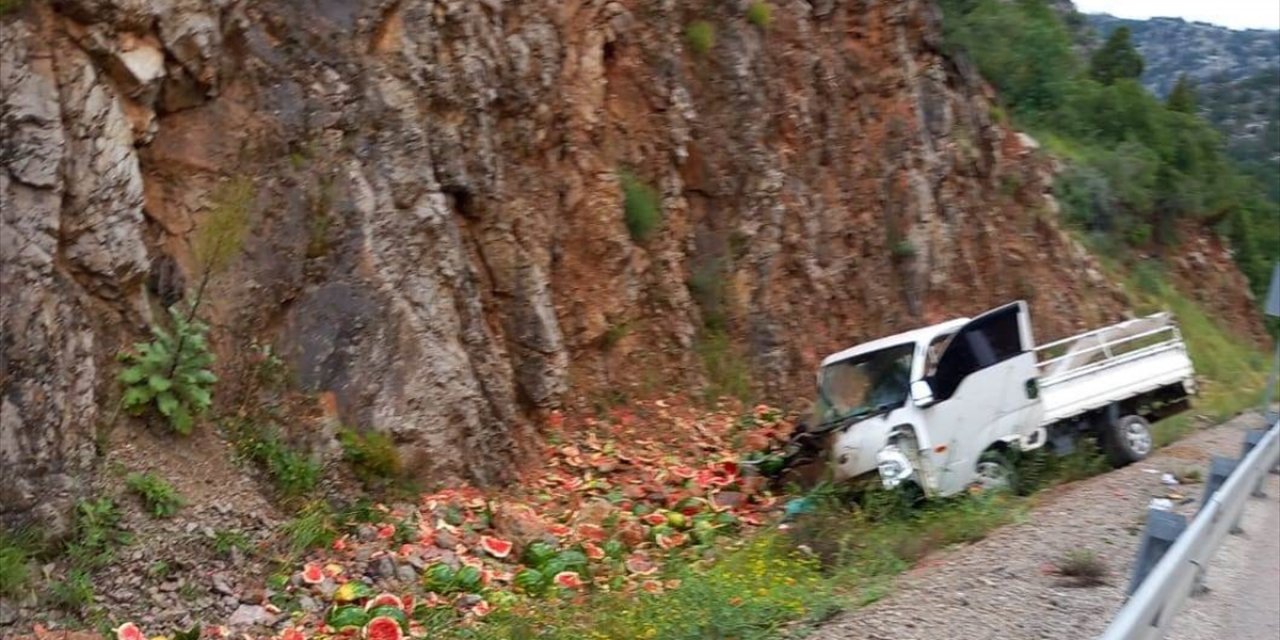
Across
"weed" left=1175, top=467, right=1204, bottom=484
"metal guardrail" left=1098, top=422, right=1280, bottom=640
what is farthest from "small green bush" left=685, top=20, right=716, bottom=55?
"metal guardrail" left=1098, top=422, right=1280, bottom=640

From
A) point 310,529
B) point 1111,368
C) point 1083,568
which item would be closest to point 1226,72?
point 1111,368

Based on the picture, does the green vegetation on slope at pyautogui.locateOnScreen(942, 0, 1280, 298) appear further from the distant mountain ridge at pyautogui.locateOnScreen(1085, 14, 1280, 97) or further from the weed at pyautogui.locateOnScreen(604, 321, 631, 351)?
the distant mountain ridge at pyautogui.locateOnScreen(1085, 14, 1280, 97)

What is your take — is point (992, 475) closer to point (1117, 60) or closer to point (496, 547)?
point (496, 547)

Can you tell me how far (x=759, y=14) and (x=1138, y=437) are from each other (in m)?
8.42

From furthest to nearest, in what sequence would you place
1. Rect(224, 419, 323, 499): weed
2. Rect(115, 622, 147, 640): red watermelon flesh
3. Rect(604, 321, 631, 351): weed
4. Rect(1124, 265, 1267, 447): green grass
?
Rect(1124, 265, 1267, 447): green grass → Rect(604, 321, 631, 351): weed → Rect(224, 419, 323, 499): weed → Rect(115, 622, 147, 640): red watermelon flesh

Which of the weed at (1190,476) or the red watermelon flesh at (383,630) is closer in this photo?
the red watermelon flesh at (383,630)

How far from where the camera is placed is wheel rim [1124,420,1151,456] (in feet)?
41.4

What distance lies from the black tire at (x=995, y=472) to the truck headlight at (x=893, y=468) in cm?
90

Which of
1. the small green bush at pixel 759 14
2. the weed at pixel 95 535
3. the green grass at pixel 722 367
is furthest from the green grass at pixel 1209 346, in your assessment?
the weed at pixel 95 535

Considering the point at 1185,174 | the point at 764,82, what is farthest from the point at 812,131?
the point at 1185,174

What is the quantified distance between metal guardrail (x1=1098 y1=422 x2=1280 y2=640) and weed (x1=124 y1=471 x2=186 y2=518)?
19.9ft

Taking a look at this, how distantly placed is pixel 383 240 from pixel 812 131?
966 cm

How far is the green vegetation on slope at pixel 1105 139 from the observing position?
91.2 ft

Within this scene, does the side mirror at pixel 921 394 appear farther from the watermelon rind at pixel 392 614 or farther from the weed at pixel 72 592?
the weed at pixel 72 592
